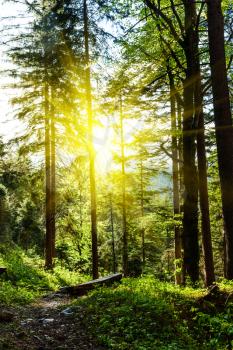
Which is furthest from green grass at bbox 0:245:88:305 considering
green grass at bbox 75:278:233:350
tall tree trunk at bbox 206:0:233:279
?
tall tree trunk at bbox 206:0:233:279

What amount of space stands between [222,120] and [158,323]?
14.5 feet

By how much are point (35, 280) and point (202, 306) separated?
10.0 meters

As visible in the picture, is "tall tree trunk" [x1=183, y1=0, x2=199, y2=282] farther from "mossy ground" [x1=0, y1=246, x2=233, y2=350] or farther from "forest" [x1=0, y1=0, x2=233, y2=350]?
"mossy ground" [x1=0, y1=246, x2=233, y2=350]

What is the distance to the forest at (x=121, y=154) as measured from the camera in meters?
7.48

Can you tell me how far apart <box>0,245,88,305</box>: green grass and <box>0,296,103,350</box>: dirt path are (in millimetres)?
1554

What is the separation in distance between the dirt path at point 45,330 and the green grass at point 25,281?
1554mm

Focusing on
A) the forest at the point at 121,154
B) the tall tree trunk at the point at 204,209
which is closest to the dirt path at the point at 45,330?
the forest at the point at 121,154

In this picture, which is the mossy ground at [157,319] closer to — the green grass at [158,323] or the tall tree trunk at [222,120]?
the green grass at [158,323]

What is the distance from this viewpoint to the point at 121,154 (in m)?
25.9

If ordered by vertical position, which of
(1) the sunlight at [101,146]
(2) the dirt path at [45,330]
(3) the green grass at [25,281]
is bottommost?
(3) the green grass at [25,281]

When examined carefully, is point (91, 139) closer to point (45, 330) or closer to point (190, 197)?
point (190, 197)

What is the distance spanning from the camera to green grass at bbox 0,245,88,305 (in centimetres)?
1155

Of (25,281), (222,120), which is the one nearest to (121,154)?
(25,281)

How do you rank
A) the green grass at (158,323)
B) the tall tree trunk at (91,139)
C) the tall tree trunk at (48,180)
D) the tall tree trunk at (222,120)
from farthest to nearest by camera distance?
1. the tall tree trunk at (48,180)
2. the tall tree trunk at (91,139)
3. the tall tree trunk at (222,120)
4. the green grass at (158,323)
